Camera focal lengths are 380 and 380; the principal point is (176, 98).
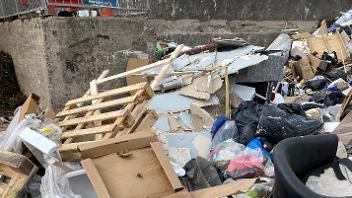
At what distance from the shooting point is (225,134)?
4066 mm

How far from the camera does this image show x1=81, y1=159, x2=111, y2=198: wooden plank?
2.33 meters

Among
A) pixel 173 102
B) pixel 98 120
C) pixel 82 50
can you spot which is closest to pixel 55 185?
pixel 98 120

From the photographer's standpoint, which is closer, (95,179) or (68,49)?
(95,179)

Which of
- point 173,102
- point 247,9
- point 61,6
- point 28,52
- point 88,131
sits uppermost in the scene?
point 61,6

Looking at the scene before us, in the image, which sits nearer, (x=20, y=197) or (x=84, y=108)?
(x=20, y=197)

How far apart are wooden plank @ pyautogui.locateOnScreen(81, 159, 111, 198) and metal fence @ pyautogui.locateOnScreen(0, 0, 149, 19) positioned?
3.16 meters

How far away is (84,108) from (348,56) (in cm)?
663

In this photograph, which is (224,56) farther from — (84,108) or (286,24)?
(286,24)

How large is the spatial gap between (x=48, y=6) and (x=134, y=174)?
329cm

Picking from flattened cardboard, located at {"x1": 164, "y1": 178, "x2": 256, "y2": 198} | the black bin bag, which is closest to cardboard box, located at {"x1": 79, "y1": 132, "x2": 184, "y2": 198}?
flattened cardboard, located at {"x1": 164, "y1": 178, "x2": 256, "y2": 198}

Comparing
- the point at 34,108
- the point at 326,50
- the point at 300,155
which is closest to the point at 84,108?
the point at 34,108

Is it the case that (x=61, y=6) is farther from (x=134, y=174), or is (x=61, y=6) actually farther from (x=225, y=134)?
(x=134, y=174)

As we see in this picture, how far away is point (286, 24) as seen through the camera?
425 inches

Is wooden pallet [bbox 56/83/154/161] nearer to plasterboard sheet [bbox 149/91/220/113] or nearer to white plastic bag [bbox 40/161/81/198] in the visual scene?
white plastic bag [bbox 40/161/81/198]
